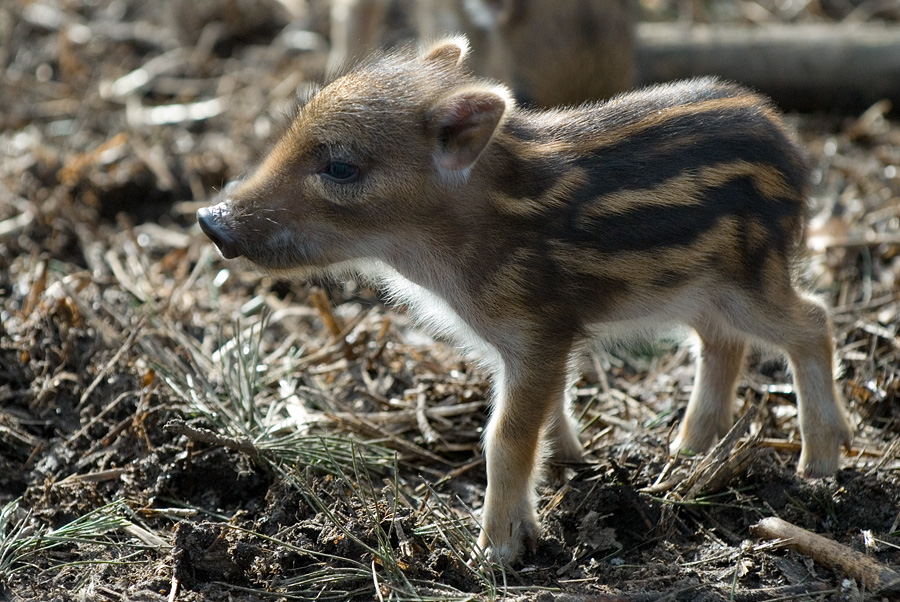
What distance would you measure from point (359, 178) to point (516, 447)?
3.41 ft

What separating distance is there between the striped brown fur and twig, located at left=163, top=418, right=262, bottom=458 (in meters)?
0.64

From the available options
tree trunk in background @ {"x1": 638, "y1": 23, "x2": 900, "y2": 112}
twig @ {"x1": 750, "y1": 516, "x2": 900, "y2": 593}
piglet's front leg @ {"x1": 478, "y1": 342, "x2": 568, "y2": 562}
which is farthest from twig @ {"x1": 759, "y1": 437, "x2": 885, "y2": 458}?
tree trunk in background @ {"x1": 638, "y1": 23, "x2": 900, "y2": 112}

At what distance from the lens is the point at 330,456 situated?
3781 millimetres

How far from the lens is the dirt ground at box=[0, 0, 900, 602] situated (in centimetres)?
335

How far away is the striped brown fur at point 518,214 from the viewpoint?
352cm

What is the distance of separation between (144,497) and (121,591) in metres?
0.53

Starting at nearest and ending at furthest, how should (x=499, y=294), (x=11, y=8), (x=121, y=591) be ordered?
(x=121, y=591)
(x=499, y=294)
(x=11, y=8)

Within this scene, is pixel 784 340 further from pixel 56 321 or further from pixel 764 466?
pixel 56 321

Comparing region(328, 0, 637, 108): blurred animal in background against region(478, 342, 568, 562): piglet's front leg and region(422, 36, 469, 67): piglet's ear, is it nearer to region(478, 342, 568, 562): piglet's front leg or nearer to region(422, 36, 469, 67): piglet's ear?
region(422, 36, 469, 67): piglet's ear

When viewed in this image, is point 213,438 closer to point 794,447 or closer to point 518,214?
point 518,214

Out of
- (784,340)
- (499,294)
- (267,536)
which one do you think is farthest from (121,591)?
(784,340)

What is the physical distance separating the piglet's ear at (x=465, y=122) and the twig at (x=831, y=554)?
1.54 m

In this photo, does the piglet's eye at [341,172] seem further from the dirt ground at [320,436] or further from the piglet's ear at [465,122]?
the dirt ground at [320,436]

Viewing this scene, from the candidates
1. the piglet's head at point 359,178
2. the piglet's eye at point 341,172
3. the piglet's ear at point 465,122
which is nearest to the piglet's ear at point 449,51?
the piglet's head at point 359,178
